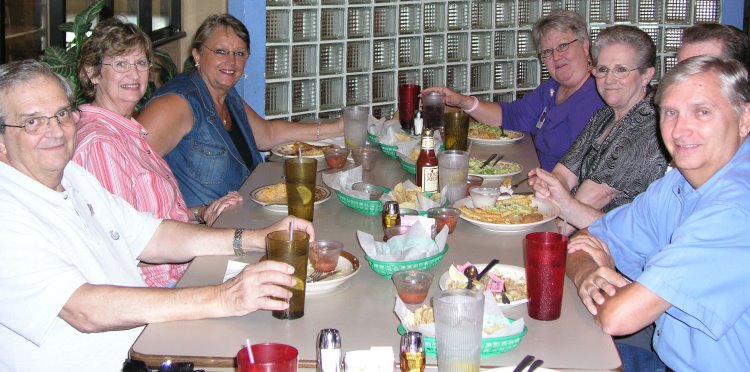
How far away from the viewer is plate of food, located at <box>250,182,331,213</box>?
103 inches

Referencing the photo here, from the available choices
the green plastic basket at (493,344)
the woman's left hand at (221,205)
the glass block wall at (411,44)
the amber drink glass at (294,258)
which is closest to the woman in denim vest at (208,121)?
the woman's left hand at (221,205)

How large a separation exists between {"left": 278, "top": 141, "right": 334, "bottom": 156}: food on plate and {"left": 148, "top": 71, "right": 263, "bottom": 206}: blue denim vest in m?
0.23

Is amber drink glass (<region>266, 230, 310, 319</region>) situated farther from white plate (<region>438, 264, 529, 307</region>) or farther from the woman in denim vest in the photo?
the woman in denim vest

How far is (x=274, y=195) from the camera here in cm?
270

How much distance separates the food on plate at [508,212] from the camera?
240 centimetres

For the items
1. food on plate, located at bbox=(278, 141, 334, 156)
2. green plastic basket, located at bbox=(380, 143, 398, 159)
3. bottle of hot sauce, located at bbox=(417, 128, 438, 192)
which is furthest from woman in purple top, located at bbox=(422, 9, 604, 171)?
bottle of hot sauce, located at bbox=(417, 128, 438, 192)

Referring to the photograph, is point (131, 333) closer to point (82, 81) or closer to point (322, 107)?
point (82, 81)

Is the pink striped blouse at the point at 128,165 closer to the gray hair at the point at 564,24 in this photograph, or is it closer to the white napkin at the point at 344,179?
the white napkin at the point at 344,179

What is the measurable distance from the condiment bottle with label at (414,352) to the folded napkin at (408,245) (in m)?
0.54

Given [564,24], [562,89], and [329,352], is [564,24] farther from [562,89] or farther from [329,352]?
[329,352]

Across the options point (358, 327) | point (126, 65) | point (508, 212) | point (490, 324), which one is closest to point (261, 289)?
point (358, 327)

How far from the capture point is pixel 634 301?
5.56ft

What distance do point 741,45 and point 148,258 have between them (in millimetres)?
1935

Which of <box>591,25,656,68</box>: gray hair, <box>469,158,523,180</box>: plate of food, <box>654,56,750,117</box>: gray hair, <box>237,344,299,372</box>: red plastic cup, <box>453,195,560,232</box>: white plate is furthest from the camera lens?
<box>469,158,523,180</box>: plate of food
